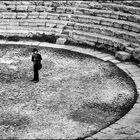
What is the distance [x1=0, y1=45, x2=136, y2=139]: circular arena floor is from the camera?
835cm

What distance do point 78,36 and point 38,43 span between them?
199 centimetres

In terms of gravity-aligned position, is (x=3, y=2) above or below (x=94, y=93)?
above

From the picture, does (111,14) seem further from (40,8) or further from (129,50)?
(40,8)

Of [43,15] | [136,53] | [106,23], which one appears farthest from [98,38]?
[43,15]

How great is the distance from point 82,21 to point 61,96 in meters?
6.90

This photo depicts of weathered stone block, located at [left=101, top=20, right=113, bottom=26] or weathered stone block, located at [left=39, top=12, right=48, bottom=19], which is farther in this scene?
Result: weathered stone block, located at [left=39, top=12, right=48, bottom=19]

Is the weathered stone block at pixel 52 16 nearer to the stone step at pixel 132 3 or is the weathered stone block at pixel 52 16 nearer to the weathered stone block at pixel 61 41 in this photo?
the weathered stone block at pixel 61 41

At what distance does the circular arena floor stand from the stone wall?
1.42 meters

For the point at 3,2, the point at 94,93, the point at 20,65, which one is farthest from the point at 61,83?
the point at 3,2

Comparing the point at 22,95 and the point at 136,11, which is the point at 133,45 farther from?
the point at 22,95

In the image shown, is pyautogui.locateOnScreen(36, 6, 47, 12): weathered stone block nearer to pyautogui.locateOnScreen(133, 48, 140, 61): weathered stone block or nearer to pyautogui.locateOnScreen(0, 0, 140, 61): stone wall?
pyautogui.locateOnScreen(0, 0, 140, 61): stone wall

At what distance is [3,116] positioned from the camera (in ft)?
29.2

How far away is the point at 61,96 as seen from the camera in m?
10.1

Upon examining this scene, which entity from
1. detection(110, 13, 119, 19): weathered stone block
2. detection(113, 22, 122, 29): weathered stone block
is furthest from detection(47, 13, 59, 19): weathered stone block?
detection(113, 22, 122, 29): weathered stone block
